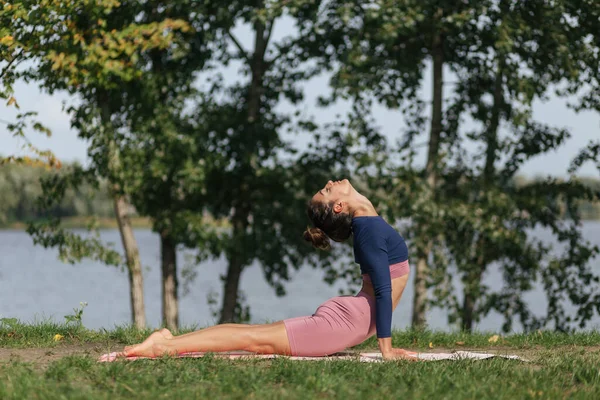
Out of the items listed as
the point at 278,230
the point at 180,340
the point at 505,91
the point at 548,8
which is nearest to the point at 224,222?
the point at 278,230

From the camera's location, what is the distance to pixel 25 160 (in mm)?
11125

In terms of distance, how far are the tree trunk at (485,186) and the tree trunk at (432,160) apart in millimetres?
767

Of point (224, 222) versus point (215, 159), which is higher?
point (215, 159)

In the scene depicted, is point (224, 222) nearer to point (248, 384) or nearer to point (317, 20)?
point (317, 20)

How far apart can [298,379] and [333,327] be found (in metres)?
0.97

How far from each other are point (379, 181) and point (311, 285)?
31.9 metres

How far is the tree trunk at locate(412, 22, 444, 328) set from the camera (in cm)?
1384

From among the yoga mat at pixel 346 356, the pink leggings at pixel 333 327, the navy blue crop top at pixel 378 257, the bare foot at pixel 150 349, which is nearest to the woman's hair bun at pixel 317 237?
the navy blue crop top at pixel 378 257

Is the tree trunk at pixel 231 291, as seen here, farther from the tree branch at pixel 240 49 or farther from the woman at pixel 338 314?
the woman at pixel 338 314

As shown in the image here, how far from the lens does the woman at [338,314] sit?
6.35 metres

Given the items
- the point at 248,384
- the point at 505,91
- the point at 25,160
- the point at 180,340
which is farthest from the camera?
the point at 505,91

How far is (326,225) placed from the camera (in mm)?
6656

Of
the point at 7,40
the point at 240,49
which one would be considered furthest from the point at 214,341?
the point at 240,49

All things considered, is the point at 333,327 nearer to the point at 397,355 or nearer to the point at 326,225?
the point at 397,355
